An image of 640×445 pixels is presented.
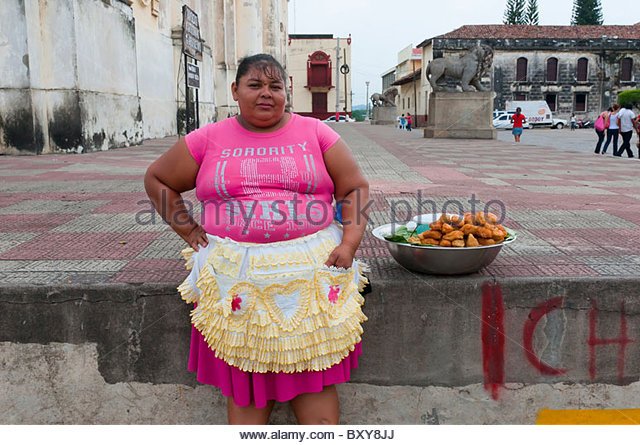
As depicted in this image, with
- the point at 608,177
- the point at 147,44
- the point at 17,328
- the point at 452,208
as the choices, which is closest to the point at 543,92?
the point at 147,44

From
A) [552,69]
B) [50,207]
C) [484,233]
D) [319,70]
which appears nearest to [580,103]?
[552,69]

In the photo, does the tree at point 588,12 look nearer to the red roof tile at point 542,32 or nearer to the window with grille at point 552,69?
the red roof tile at point 542,32

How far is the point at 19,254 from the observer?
371 centimetres

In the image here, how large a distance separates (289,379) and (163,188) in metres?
0.98

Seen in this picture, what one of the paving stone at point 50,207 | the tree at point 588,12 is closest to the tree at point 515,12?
the tree at point 588,12

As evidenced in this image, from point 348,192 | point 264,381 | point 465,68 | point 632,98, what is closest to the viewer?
point 264,381

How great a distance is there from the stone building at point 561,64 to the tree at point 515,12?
1452cm

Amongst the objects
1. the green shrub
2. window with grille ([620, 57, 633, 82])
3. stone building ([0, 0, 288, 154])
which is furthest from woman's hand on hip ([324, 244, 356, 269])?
window with grille ([620, 57, 633, 82])

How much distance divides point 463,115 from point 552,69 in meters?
36.5

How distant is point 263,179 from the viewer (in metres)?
2.41

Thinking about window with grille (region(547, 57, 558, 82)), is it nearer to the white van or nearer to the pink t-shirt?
the white van

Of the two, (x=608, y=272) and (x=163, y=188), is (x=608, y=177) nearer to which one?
(x=608, y=272)

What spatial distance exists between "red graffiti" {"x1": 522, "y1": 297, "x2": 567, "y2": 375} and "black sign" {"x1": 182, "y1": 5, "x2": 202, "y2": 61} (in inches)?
403

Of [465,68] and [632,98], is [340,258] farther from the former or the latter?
[632,98]
